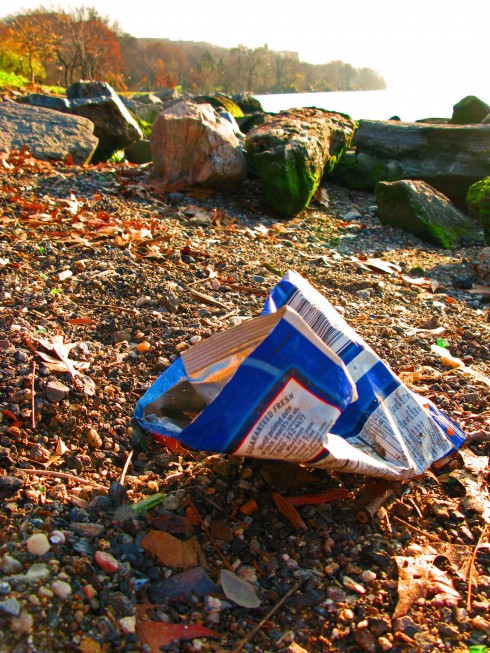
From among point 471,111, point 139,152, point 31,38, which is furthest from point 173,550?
point 31,38

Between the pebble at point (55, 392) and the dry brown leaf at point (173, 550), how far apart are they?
745 millimetres

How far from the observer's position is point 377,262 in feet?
15.5

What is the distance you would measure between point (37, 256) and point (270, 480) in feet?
7.75

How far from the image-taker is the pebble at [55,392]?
2.12 metres

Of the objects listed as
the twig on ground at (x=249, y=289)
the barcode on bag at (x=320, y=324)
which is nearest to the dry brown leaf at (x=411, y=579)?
the barcode on bag at (x=320, y=324)

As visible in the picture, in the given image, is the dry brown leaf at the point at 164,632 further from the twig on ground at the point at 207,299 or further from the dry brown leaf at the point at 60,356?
the twig on ground at the point at 207,299

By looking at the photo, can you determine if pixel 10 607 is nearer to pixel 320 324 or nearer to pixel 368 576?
pixel 368 576

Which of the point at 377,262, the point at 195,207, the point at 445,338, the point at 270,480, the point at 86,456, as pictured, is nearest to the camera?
the point at 270,480

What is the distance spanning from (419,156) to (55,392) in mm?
6850

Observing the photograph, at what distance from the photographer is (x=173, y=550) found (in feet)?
5.13

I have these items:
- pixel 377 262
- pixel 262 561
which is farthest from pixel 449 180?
pixel 262 561

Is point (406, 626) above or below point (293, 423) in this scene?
below

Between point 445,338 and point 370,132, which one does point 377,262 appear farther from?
point 370,132

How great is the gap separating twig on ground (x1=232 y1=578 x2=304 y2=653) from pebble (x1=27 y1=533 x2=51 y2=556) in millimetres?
532
